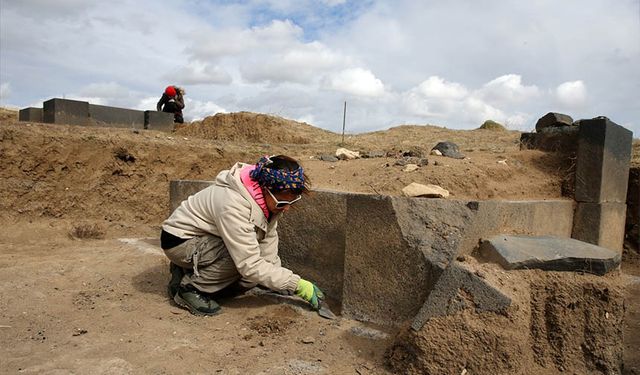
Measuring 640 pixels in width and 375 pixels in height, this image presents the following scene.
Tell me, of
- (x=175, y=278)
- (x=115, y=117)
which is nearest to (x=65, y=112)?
(x=115, y=117)

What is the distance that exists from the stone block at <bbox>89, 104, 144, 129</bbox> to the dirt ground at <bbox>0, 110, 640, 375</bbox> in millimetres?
1552

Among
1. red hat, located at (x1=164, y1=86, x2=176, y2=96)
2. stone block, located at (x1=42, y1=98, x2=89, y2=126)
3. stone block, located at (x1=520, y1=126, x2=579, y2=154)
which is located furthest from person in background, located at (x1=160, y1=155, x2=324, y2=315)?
red hat, located at (x1=164, y1=86, x2=176, y2=96)

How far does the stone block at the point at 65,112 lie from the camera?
7.84 m

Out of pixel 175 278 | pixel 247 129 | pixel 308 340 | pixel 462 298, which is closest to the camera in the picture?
pixel 462 298

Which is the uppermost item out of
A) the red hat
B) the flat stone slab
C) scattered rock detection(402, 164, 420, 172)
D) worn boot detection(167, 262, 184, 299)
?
the red hat

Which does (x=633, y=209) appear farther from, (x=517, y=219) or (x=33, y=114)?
(x=33, y=114)

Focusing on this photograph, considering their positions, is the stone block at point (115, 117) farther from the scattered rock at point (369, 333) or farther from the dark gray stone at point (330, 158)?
the scattered rock at point (369, 333)

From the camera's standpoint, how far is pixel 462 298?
2.23 m

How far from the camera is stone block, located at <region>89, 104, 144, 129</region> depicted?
8398 millimetres

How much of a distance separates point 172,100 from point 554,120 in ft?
28.1

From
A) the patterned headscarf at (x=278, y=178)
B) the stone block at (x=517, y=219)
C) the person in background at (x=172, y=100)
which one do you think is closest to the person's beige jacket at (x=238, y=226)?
the patterned headscarf at (x=278, y=178)

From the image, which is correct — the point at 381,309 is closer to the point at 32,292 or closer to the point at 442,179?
the point at 442,179

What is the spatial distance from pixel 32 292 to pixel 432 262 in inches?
110

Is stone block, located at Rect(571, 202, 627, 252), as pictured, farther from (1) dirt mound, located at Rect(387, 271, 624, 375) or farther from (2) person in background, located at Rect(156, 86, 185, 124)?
(2) person in background, located at Rect(156, 86, 185, 124)
